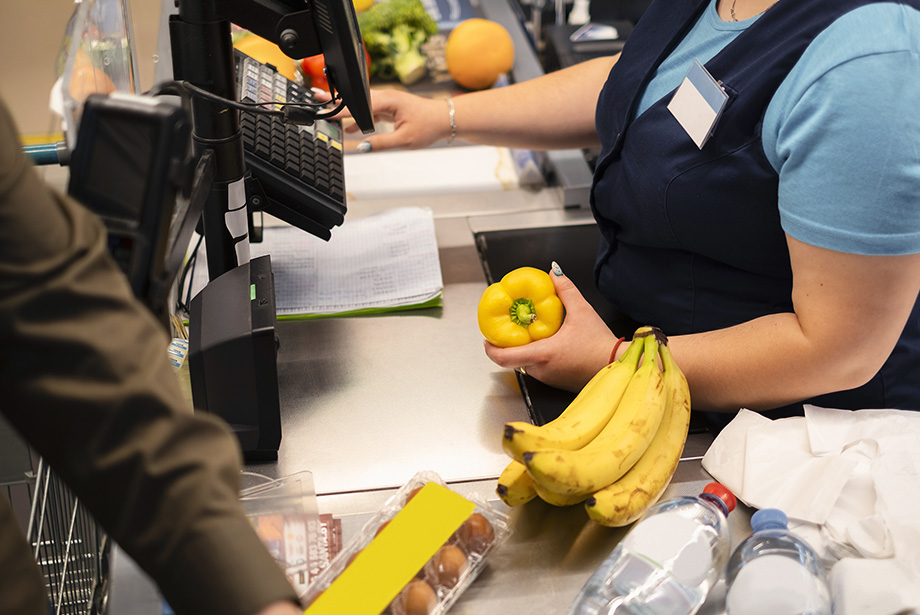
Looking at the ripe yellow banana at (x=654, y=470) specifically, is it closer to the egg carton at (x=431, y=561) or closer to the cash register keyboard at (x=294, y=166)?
the egg carton at (x=431, y=561)

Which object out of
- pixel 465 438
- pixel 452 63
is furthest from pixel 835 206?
pixel 452 63

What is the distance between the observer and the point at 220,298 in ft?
3.50

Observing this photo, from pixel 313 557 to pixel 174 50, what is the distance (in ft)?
2.09

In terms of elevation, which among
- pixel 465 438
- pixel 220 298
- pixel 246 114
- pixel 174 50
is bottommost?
pixel 465 438

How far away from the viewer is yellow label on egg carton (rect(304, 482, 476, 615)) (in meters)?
0.84

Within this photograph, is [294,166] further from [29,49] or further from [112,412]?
[29,49]

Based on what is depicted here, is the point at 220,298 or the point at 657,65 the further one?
the point at 657,65

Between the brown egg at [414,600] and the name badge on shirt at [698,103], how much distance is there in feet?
2.17

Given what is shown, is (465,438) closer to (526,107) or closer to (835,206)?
(835,206)

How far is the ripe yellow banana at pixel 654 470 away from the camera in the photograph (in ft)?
3.13

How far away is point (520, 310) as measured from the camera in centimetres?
121

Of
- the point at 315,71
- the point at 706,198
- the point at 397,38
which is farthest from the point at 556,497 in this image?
the point at 397,38

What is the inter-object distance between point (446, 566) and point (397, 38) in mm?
1545

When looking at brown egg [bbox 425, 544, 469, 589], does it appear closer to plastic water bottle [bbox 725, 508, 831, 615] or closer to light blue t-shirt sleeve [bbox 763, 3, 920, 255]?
plastic water bottle [bbox 725, 508, 831, 615]
